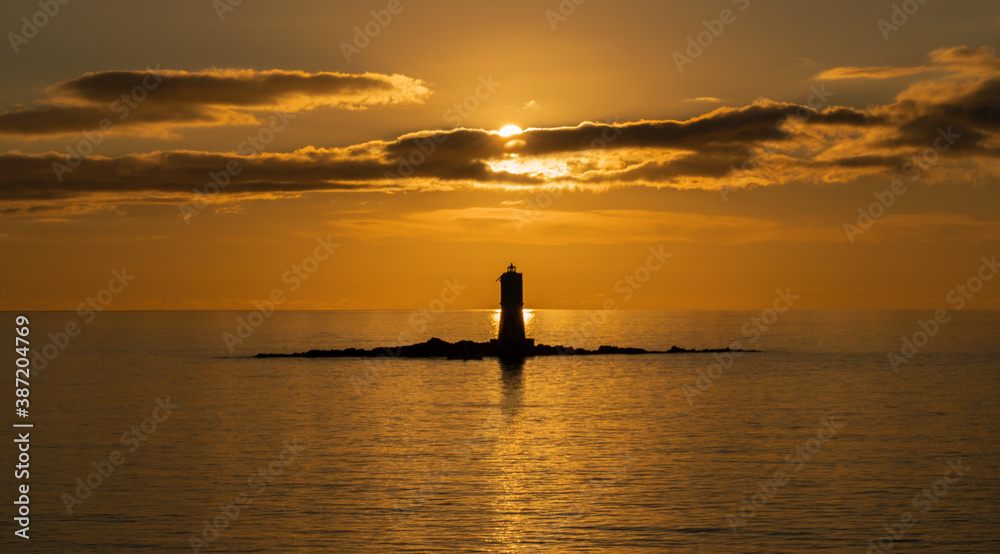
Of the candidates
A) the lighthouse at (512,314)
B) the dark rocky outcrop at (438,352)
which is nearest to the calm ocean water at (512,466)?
the lighthouse at (512,314)

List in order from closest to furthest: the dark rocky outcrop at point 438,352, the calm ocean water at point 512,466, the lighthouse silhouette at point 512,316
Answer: the calm ocean water at point 512,466, the lighthouse silhouette at point 512,316, the dark rocky outcrop at point 438,352

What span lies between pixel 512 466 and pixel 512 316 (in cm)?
6074

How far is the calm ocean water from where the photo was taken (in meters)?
30.2

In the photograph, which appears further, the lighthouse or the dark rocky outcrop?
the dark rocky outcrop

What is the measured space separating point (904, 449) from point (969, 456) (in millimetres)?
2948

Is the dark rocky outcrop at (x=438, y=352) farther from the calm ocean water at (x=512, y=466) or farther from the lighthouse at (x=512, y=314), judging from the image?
the calm ocean water at (x=512, y=466)

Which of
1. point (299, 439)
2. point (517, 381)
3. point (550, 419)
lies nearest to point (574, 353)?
point (517, 381)

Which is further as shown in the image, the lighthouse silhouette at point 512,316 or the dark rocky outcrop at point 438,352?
the dark rocky outcrop at point 438,352

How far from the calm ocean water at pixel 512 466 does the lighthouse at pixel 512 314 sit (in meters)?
16.5

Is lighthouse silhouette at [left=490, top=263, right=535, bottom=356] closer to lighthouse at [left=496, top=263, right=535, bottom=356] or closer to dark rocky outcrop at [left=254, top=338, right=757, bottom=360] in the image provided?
lighthouse at [left=496, top=263, right=535, bottom=356]

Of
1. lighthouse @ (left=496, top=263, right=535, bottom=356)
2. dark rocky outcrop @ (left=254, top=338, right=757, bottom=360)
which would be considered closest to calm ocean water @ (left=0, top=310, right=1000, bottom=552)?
lighthouse @ (left=496, top=263, right=535, bottom=356)

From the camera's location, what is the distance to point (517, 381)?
271 feet

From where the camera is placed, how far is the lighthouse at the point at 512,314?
317 ft

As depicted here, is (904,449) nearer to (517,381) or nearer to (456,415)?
(456,415)
